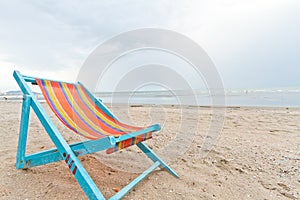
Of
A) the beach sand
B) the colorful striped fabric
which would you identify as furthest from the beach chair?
the beach sand

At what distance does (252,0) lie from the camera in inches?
181

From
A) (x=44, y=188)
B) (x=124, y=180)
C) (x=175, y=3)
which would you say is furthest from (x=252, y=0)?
(x=44, y=188)

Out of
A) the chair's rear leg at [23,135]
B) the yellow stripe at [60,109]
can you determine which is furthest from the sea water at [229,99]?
the chair's rear leg at [23,135]

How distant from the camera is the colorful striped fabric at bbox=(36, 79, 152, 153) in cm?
137

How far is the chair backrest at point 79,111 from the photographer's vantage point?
4.65 feet

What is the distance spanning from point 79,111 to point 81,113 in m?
0.04

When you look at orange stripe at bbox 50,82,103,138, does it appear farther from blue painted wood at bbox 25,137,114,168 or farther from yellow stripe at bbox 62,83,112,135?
blue painted wood at bbox 25,137,114,168

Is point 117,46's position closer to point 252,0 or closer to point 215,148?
point 215,148

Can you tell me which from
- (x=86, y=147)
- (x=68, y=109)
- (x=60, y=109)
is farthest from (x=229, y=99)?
(x=86, y=147)

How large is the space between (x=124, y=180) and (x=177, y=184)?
1.56 ft

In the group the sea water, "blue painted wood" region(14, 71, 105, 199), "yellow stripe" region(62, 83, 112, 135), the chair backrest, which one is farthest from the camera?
the sea water

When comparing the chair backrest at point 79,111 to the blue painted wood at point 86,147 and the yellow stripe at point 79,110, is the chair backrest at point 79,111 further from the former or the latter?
the blue painted wood at point 86,147

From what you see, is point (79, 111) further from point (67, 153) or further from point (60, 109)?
point (67, 153)

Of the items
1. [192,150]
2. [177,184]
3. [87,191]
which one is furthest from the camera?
[192,150]
